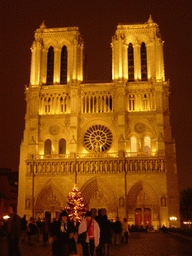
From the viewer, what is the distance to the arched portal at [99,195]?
37312mm

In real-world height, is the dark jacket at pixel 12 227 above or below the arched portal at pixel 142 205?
below

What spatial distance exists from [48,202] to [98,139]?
779 cm

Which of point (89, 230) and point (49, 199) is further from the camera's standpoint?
point (49, 199)

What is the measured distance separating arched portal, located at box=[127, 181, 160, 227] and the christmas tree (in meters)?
5.12

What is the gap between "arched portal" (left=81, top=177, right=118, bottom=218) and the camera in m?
37.3

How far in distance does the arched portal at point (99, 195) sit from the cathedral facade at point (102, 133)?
0.31 ft

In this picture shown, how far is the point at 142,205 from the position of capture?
3744cm

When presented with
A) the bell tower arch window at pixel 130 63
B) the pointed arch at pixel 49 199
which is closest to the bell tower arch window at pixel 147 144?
the bell tower arch window at pixel 130 63

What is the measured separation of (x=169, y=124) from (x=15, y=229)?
3181 centimetres

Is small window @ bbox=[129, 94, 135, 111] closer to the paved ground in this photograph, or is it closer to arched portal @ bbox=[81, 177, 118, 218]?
arched portal @ bbox=[81, 177, 118, 218]

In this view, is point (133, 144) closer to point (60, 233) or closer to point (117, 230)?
point (117, 230)

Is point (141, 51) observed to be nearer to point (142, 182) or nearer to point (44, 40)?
point (44, 40)

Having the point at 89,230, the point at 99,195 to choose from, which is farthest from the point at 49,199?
the point at 89,230

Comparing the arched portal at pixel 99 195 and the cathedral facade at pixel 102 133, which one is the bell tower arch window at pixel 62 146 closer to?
the cathedral facade at pixel 102 133
